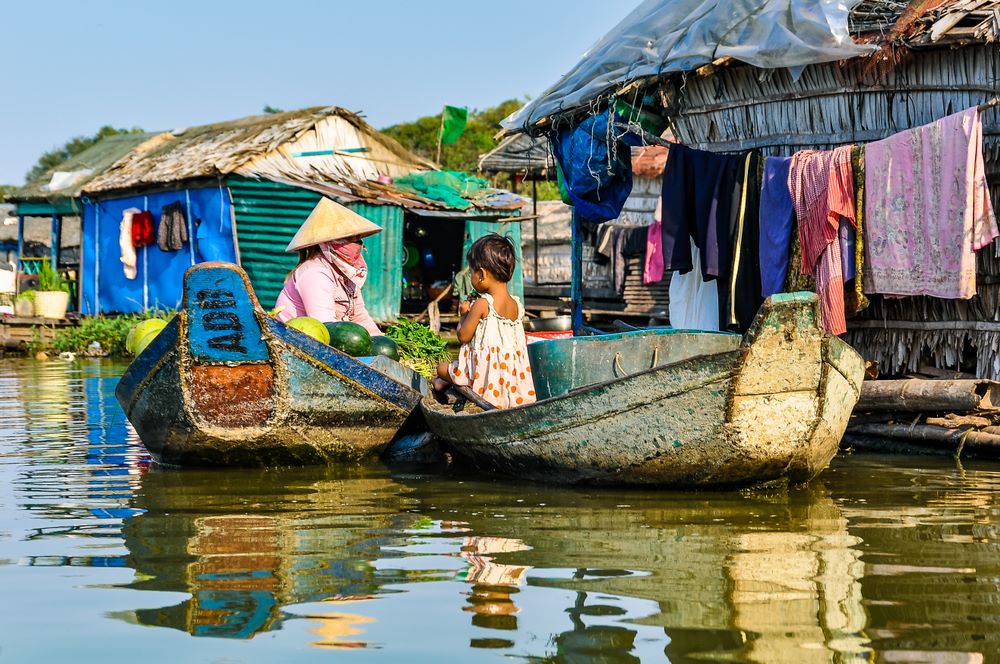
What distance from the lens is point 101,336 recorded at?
1636 cm

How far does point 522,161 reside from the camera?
15.5 m

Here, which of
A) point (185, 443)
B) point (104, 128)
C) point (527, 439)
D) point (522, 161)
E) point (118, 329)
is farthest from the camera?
point (104, 128)

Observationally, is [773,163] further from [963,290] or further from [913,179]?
[963,290]

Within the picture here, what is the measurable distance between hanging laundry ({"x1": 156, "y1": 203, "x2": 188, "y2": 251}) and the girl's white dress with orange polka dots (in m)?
11.5

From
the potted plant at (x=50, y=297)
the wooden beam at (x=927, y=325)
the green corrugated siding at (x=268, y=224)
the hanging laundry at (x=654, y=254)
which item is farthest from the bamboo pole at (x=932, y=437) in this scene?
the potted plant at (x=50, y=297)

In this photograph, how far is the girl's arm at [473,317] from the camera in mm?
6047

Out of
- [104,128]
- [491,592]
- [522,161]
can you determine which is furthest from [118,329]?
[104,128]

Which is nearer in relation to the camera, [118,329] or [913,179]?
[913,179]

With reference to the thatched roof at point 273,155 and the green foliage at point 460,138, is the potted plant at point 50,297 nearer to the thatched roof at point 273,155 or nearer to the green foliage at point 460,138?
the thatched roof at point 273,155

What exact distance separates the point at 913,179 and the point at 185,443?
14.4 feet

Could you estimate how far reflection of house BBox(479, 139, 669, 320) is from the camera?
1448cm

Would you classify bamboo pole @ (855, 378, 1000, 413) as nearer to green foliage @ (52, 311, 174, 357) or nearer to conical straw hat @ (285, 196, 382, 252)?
conical straw hat @ (285, 196, 382, 252)

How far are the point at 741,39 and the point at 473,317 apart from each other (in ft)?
9.23

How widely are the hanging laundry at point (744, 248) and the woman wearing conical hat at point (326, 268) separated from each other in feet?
7.61
